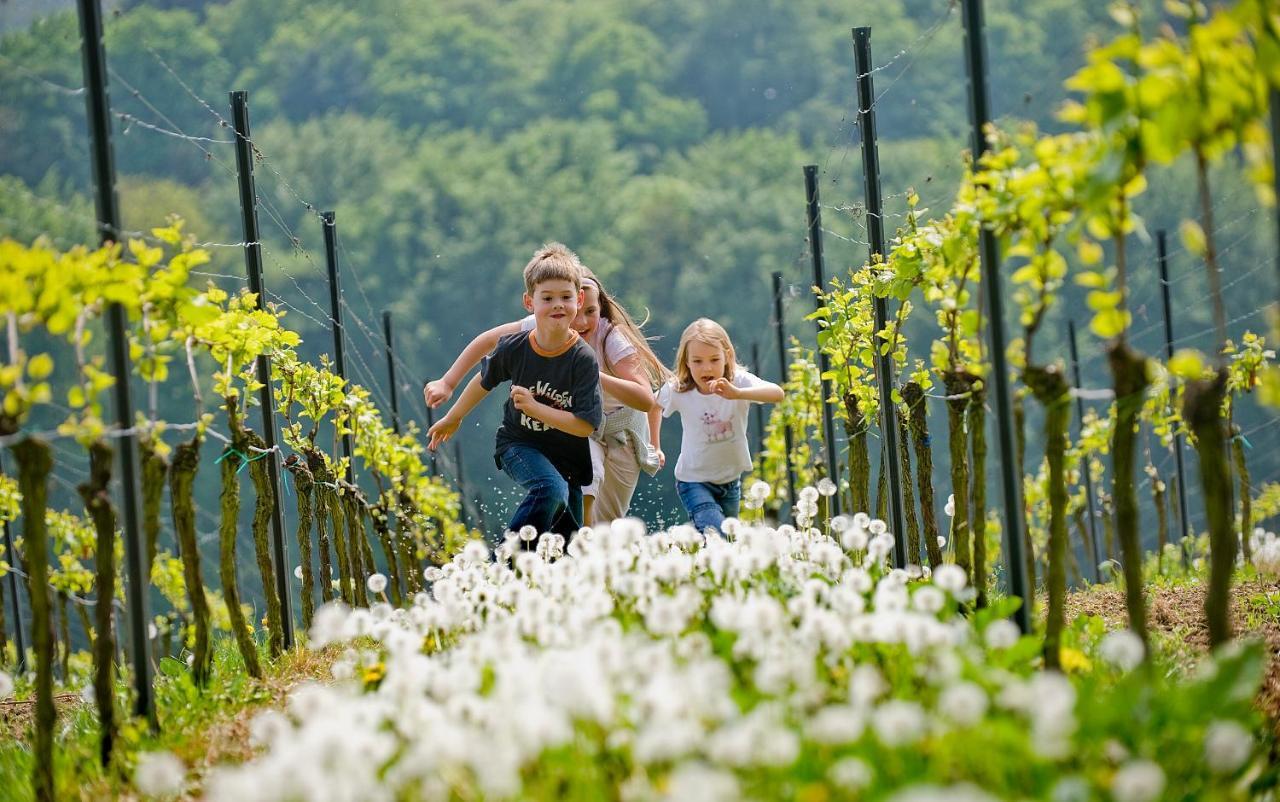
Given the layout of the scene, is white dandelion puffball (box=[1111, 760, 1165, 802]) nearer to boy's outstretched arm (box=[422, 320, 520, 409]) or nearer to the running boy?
the running boy

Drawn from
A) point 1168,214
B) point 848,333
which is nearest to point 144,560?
point 848,333

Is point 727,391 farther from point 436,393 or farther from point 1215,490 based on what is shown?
point 1215,490

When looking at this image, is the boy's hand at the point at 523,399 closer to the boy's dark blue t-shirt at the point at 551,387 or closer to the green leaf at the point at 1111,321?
the boy's dark blue t-shirt at the point at 551,387

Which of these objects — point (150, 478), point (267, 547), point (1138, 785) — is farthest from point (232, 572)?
point (1138, 785)

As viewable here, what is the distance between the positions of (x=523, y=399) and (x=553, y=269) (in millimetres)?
709

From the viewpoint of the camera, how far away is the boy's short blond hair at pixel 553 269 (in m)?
7.27

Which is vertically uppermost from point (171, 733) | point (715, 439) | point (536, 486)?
point (715, 439)

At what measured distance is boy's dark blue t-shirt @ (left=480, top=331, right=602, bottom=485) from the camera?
7.19 meters

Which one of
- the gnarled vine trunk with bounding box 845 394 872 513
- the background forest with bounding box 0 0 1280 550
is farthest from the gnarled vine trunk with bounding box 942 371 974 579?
the background forest with bounding box 0 0 1280 550

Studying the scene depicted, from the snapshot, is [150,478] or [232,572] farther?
[232,572]

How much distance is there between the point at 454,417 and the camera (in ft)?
23.6

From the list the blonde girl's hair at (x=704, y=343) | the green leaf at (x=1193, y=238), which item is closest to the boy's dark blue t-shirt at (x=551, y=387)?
the blonde girl's hair at (x=704, y=343)

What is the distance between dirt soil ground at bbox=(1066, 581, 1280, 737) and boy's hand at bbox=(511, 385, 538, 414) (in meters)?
2.47

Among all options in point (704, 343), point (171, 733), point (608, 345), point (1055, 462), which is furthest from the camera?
point (704, 343)
